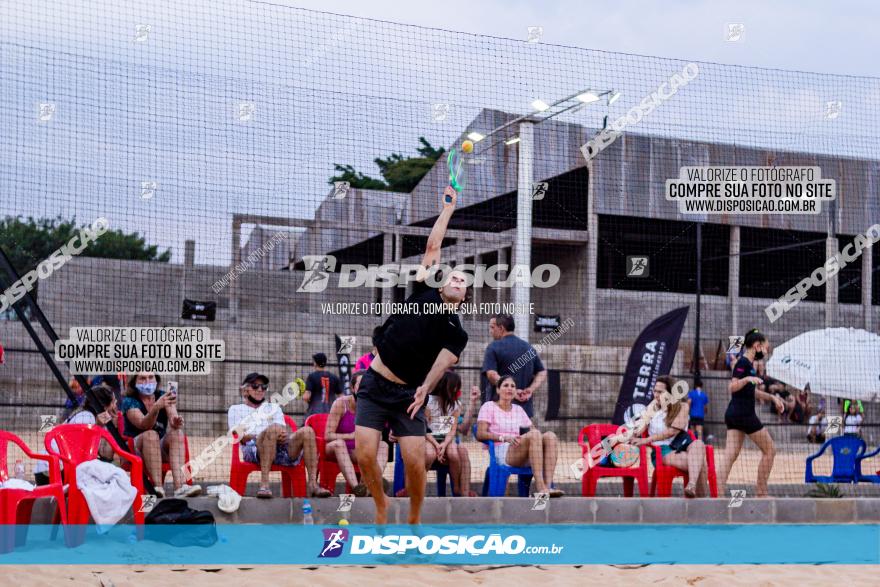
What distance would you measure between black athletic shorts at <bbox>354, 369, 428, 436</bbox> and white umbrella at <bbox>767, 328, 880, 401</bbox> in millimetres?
7588

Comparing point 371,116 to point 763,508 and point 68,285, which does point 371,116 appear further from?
point 68,285

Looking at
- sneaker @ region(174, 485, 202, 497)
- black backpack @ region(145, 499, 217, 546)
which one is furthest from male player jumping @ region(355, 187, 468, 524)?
sneaker @ region(174, 485, 202, 497)

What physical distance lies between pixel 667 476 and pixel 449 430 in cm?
200

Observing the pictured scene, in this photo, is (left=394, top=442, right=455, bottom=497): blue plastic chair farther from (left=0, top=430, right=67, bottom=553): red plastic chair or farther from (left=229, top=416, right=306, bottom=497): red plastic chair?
(left=0, top=430, right=67, bottom=553): red plastic chair

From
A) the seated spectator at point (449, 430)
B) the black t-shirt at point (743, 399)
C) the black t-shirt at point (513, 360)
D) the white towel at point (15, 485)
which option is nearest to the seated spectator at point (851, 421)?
the black t-shirt at point (743, 399)

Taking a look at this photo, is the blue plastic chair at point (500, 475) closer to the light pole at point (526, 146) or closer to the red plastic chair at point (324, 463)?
the red plastic chair at point (324, 463)

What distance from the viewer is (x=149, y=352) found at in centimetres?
813

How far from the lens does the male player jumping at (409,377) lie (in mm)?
5719

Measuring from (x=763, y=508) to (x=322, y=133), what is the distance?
4629mm

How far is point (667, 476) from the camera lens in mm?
8492

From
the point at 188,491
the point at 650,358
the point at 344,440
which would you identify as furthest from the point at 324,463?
the point at 650,358

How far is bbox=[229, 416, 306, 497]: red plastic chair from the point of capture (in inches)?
296

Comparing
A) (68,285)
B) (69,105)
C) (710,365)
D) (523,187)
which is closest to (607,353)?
(710,365)

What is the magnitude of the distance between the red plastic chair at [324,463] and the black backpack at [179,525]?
143 cm
